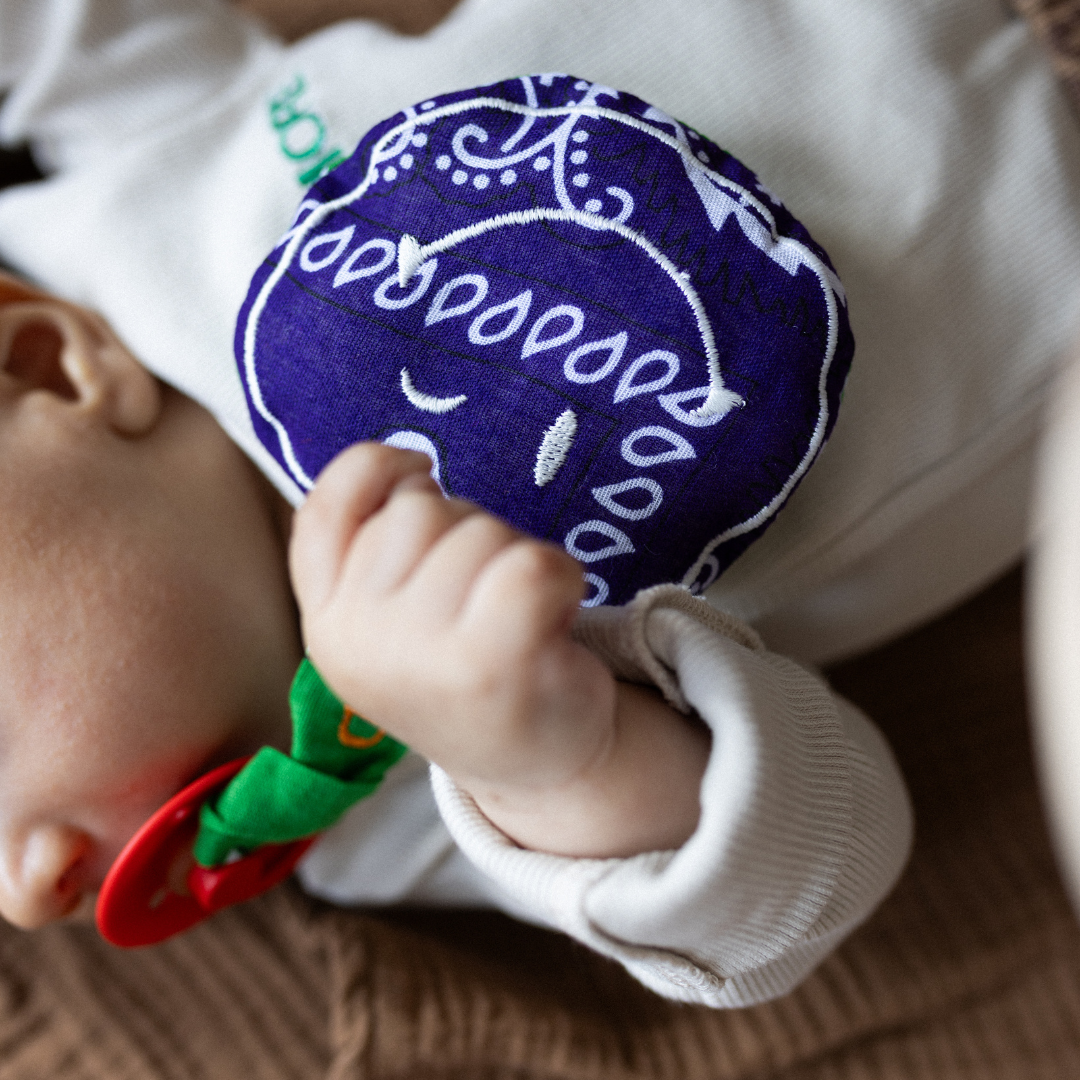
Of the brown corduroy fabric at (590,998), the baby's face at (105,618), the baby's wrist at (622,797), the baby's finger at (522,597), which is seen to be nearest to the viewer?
the baby's finger at (522,597)

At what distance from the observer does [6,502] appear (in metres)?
0.62

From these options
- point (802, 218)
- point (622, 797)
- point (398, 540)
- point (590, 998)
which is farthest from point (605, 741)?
point (590, 998)

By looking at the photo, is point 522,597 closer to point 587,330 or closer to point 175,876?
point 587,330

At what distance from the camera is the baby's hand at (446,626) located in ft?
1.31

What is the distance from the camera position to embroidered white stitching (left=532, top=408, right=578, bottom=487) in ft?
1.79

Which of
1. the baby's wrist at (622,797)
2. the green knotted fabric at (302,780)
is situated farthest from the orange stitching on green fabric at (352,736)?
the baby's wrist at (622,797)

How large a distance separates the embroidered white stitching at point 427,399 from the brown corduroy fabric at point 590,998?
48 centimetres

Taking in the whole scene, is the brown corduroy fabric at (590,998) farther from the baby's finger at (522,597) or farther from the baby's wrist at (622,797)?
the baby's finger at (522,597)

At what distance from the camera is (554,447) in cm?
55

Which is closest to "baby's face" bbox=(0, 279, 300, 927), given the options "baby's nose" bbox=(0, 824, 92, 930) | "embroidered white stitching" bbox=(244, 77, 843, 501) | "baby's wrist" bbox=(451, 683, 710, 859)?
"baby's nose" bbox=(0, 824, 92, 930)

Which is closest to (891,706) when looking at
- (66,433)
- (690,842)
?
(690,842)

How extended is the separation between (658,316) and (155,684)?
1.24 ft

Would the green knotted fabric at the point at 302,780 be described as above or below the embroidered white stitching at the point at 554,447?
below

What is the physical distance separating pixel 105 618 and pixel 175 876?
0.20 m
